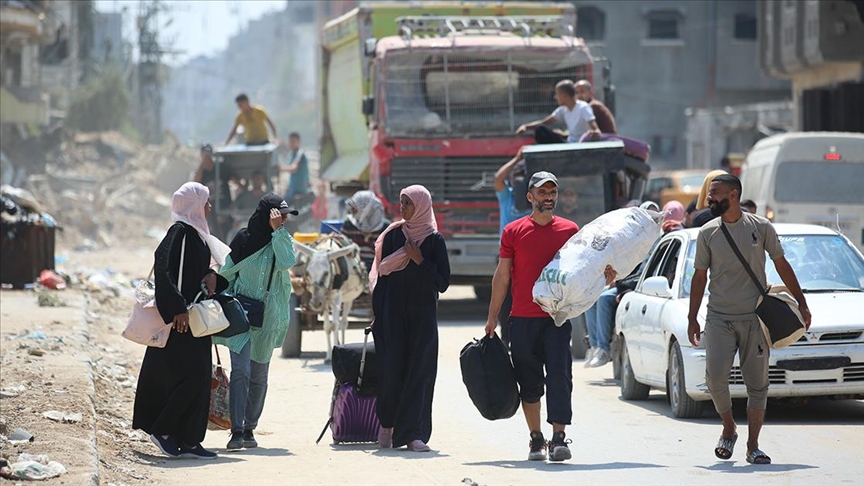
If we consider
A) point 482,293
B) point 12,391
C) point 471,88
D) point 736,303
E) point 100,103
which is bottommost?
point 482,293

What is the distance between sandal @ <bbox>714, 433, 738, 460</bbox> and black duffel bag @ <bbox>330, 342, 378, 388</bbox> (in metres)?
2.36

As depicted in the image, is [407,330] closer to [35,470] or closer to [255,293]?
[255,293]

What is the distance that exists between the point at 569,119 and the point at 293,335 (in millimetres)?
4052

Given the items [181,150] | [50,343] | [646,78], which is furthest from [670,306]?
[181,150]

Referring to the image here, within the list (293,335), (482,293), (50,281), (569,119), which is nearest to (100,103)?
(50,281)

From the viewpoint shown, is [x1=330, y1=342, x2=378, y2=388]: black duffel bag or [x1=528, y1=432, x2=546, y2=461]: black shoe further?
[x1=330, y1=342, x2=378, y2=388]: black duffel bag

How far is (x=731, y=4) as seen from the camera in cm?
6091

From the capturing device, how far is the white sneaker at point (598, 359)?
570 inches

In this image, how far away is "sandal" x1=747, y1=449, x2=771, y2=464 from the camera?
923 cm

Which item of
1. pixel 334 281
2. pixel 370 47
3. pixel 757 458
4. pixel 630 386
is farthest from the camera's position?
pixel 370 47

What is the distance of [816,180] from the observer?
22.2 meters

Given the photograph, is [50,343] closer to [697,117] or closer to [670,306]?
[670,306]

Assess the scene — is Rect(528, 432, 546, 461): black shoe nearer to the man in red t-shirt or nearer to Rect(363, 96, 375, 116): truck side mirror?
the man in red t-shirt

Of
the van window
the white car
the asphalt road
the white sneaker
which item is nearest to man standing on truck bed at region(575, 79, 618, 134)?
the white sneaker
